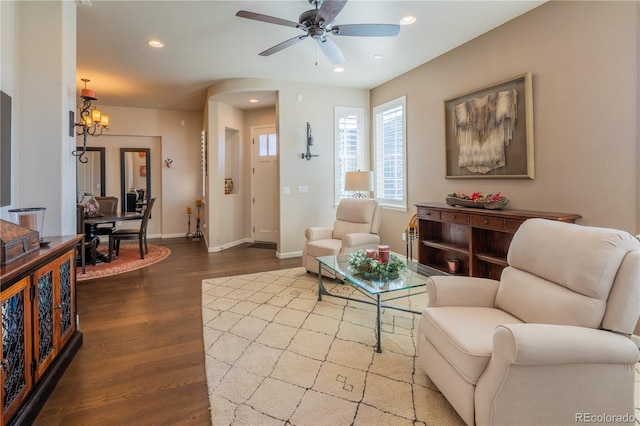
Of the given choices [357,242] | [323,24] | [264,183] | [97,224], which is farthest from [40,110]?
[264,183]

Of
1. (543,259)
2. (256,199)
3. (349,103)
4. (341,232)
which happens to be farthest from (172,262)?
(543,259)

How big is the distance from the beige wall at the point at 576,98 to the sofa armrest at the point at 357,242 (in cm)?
135

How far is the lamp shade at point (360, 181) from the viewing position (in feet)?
15.6

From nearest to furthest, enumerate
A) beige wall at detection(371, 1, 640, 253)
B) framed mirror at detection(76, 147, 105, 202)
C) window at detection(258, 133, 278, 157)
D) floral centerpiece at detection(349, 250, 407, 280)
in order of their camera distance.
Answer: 1. beige wall at detection(371, 1, 640, 253)
2. floral centerpiece at detection(349, 250, 407, 280)
3. window at detection(258, 133, 278, 157)
4. framed mirror at detection(76, 147, 105, 202)

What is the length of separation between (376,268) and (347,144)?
342 cm

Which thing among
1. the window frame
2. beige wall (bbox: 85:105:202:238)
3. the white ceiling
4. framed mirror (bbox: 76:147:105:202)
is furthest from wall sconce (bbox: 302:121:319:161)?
framed mirror (bbox: 76:147:105:202)

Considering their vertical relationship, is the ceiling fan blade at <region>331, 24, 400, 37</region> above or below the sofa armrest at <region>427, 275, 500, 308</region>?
above

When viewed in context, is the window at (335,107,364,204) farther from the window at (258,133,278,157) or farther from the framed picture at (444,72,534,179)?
the framed picture at (444,72,534,179)

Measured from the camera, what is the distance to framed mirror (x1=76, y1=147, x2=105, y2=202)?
272 inches

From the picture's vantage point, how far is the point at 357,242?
12.6ft

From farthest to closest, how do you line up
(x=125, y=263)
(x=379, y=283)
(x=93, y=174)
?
(x=93, y=174) → (x=125, y=263) → (x=379, y=283)

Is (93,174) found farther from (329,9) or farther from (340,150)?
(329,9)

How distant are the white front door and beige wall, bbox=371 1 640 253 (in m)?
3.96

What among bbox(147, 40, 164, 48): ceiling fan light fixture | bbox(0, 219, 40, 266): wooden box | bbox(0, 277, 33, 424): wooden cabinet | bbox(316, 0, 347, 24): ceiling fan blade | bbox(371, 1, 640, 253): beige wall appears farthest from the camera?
bbox(147, 40, 164, 48): ceiling fan light fixture
